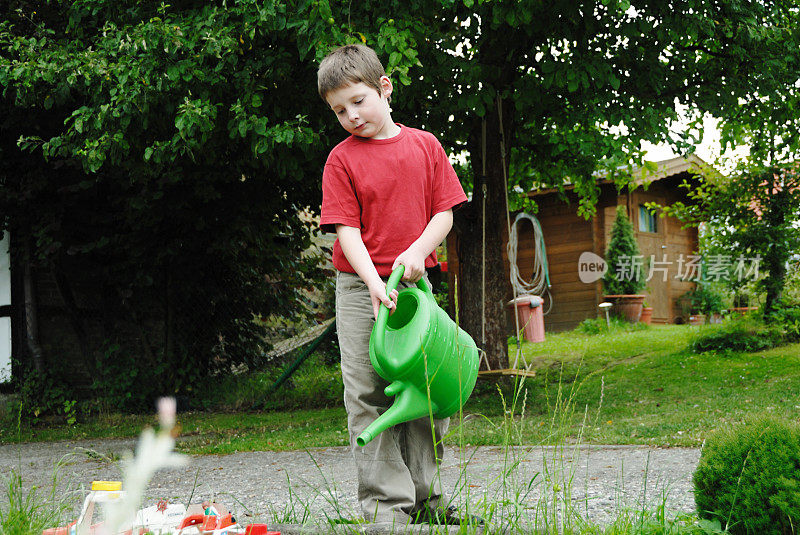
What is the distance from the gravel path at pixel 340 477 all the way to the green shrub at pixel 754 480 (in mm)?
361

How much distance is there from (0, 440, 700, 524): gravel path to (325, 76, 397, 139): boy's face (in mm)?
1057

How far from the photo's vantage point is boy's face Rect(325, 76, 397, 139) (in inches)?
85.3

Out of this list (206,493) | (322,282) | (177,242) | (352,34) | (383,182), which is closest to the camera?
(383,182)

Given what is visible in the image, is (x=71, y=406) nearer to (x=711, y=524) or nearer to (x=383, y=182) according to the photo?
(x=383, y=182)

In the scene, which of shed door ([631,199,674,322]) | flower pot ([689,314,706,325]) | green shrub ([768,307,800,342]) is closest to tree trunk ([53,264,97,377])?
green shrub ([768,307,800,342])

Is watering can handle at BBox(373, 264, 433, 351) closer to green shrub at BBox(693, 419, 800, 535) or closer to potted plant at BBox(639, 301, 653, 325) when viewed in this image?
green shrub at BBox(693, 419, 800, 535)

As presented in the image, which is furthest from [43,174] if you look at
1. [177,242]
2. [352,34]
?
[352,34]

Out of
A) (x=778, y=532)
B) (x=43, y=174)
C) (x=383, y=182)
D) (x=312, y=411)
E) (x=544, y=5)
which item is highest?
(x=544, y=5)

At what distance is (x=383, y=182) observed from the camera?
2268 mm

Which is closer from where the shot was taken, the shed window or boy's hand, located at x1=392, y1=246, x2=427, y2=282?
boy's hand, located at x1=392, y1=246, x2=427, y2=282

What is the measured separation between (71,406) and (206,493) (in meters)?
4.48

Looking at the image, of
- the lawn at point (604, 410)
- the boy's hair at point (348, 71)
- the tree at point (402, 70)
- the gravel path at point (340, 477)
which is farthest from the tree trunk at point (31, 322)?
the boy's hair at point (348, 71)

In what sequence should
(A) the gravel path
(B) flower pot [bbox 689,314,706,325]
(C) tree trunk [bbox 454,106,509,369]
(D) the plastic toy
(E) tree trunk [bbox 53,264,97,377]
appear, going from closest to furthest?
1. (D) the plastic toy
2. (A) the gravel path
3. (C) tree trunk [bbox 454,106,509,369]
4. (E) tree trunk [bbox 53,264,97,377]
5. (B) flower pot [bbox 689,314,706,325]

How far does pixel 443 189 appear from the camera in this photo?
93.4 inches
